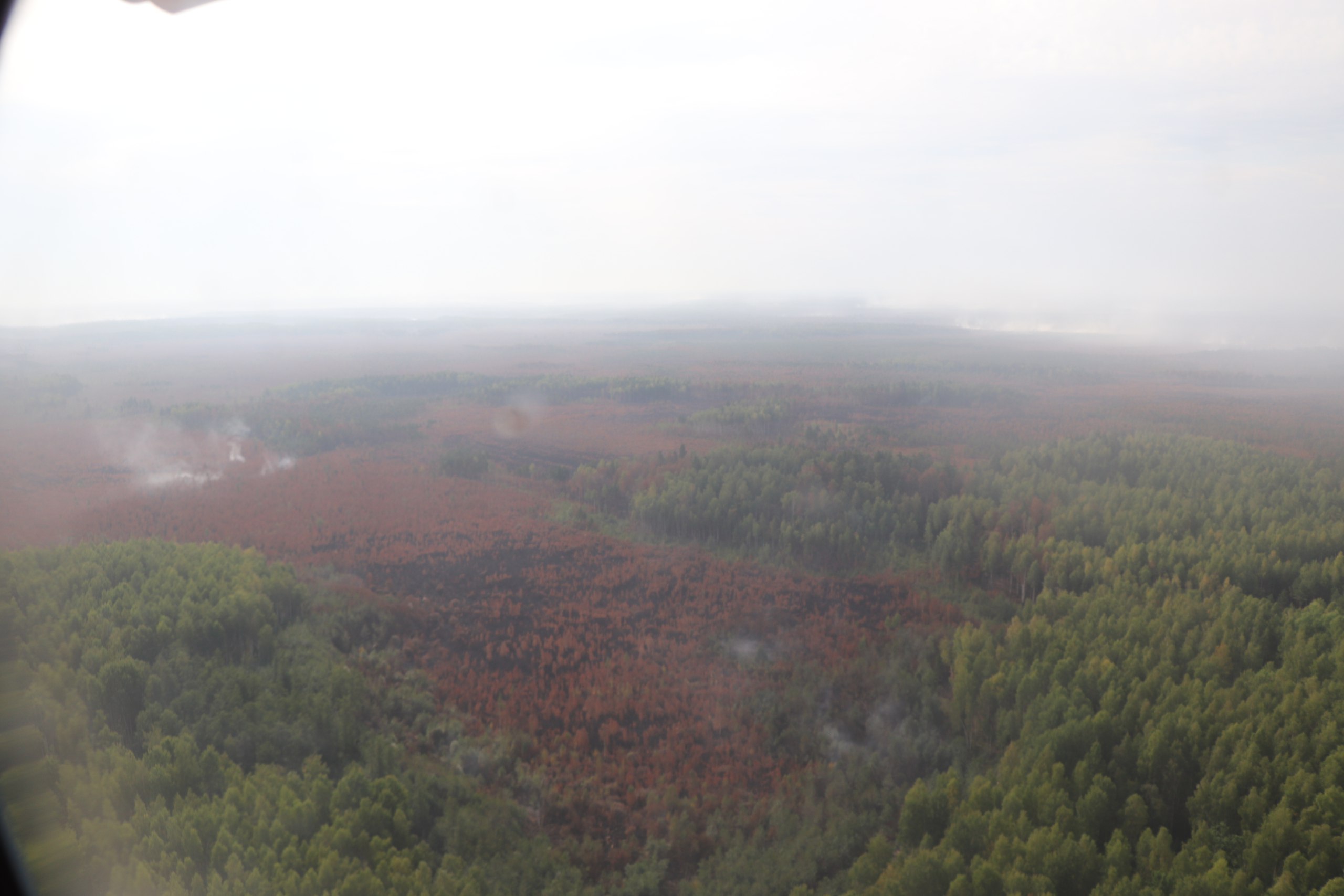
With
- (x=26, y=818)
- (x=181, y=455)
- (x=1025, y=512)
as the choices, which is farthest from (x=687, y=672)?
(x=181, y=455)

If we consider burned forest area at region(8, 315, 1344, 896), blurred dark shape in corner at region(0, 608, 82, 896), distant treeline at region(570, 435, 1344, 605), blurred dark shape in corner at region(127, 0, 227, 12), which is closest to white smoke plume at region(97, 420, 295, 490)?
burned forest area at region(8, 315, 1344, 896)

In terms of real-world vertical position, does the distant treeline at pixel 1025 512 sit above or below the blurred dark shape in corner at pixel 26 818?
below

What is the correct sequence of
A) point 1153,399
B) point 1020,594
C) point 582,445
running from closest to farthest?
point 1020,594 < point 582,445 < point 1153,399

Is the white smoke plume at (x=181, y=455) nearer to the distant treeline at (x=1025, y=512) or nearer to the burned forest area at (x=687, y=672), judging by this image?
the burned forest area at (x=687, y=672)

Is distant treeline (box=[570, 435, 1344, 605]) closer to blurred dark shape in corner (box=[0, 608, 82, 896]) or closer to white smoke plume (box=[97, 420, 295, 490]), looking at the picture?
white smoke plume (box=[97, 420, 295, 490])

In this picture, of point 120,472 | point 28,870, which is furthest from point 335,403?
point 28,870

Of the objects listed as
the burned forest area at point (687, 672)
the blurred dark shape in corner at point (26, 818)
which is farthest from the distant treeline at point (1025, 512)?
the blurred dark shape in corner at point (26, 818)

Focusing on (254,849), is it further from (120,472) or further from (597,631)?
(120,472)
